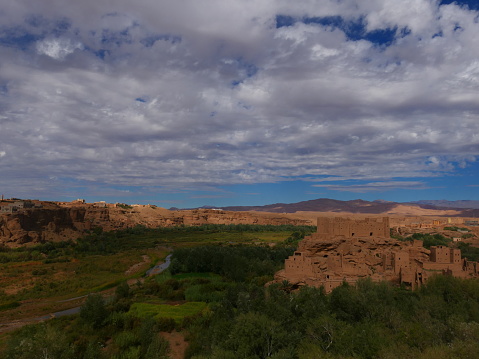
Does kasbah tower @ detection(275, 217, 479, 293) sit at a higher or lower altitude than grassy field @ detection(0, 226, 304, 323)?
higher

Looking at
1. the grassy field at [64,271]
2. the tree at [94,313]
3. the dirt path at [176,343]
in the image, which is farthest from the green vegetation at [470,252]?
the grassy field at [64,271]

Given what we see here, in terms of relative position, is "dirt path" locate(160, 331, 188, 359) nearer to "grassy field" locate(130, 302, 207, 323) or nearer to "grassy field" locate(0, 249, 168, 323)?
"grassy field" locate(130, 302, 207, 323)

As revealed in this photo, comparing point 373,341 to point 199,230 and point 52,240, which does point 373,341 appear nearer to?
point 52,240

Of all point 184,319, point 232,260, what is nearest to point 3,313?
point 184,319

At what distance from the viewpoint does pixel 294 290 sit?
89.6ft

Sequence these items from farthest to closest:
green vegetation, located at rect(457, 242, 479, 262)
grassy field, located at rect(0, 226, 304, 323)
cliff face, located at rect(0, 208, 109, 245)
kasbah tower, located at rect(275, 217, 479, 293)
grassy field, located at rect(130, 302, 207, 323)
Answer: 1. cliff face, located at rect(0, 208, 109, 245)
2. green vegetation, located at rect(457, 242, 479, 262)
3. grassy field, located at rect(0, 226, 304, 323)
4. grassy field, located at rect(130, 302, 207, 323)
5. kasbah tower, located at rect(275, 217, 479, 293)

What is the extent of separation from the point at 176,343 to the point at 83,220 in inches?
2925

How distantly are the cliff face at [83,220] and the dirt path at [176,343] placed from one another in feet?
167

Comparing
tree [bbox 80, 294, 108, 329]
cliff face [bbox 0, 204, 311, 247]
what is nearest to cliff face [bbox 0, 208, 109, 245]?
cliff face [bbox 0, 204, 311, 247]

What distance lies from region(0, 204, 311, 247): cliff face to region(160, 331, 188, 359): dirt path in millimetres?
51042

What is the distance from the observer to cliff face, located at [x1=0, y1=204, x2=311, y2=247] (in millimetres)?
63094

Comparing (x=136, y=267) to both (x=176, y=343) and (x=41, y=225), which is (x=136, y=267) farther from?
(x=176, y=343)

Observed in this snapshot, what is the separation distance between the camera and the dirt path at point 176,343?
21094 mm

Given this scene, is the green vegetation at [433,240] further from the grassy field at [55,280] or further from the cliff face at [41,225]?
the cliff face at [41,225]
